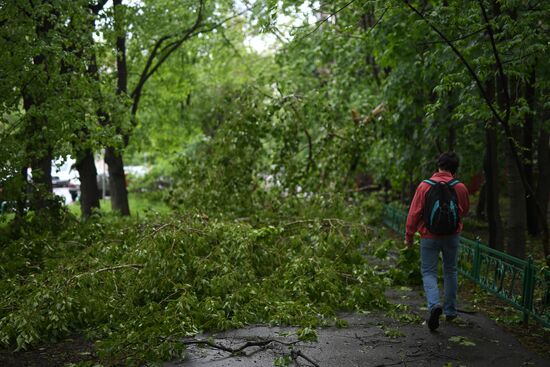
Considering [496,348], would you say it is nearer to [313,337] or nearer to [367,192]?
[313,337]

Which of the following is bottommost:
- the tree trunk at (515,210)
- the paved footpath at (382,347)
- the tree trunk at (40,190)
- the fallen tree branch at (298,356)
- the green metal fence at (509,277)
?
the paved footpath at (382,347)

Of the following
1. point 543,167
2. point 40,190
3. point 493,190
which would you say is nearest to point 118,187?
point 40,190

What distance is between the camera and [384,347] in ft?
17.3

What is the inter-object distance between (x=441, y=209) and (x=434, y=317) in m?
1.11

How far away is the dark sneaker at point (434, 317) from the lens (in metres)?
5.50

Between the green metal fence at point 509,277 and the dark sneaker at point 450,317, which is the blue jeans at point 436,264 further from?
the green metal fence at point 509,277

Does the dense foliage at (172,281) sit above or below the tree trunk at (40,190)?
below

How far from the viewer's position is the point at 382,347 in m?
5.27

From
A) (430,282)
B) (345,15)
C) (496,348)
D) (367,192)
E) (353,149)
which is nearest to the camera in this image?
(496,348)

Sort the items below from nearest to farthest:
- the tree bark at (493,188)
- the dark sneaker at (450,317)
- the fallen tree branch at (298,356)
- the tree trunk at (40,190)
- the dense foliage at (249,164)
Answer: the fallen tree branch at (298,356), the dark sneaker at (450,317), the dense foliage at (249,164), the tree bark at (493,188), the tree trunk at (40,190)

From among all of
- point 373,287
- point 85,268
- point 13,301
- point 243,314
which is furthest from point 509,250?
point 13,301

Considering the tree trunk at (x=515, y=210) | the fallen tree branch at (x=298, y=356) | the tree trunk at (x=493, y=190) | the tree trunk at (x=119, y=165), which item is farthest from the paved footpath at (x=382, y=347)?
the tree trunk at (x=119, y=165)

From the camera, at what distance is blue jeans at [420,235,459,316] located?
573cm

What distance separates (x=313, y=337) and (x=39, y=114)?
211 inches
